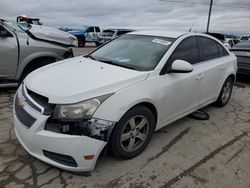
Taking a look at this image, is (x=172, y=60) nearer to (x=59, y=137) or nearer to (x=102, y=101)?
(x=102, y=101)

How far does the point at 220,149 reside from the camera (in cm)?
335

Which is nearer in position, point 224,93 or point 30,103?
point 30,103

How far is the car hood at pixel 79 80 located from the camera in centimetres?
245

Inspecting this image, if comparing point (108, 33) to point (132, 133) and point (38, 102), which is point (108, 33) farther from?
point (38, 102)

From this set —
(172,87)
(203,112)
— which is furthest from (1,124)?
(203,112)

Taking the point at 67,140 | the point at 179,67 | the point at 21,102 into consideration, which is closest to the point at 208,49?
the point at 179,67

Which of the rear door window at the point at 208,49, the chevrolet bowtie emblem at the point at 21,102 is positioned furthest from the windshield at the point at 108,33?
the chevrolet bowtie emblem at the point at 21,102

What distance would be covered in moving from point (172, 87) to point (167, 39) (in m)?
0.82

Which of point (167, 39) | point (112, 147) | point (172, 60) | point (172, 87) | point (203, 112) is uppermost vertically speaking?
point (167, 39)

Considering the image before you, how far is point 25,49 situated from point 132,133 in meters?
3.48

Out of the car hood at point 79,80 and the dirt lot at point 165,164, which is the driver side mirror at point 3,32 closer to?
the dirt lot at point 165,164

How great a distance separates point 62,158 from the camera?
2.44 m

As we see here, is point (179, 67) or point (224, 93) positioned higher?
point (179, 67)

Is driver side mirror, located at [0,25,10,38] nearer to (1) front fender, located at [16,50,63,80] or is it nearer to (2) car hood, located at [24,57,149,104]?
(1) front fender, located at [16,50,63,80]
